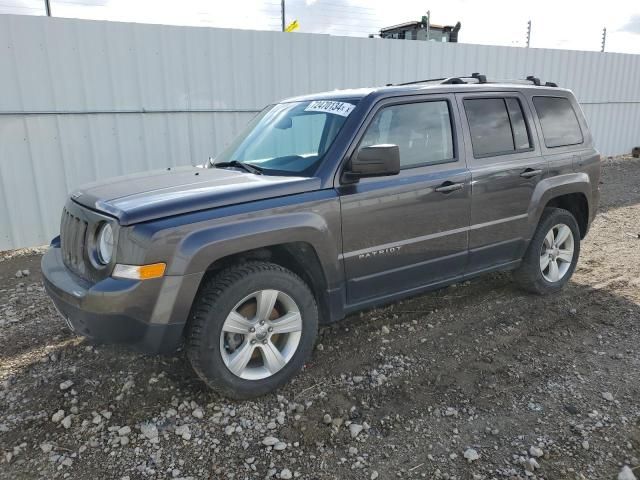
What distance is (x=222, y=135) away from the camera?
24.5 feet

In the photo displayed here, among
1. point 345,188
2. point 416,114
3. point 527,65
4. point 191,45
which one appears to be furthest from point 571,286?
point 527,65

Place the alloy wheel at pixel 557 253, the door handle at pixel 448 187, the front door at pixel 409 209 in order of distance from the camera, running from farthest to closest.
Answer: the alloy wheel at pixel 557 253
the door handle at pixel 448 187
the front door at pixel 409 209

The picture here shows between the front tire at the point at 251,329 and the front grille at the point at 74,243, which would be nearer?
the front tire at the point at 251,329

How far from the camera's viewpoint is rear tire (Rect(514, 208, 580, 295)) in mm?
4488

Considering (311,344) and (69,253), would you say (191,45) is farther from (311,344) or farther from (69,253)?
(311,344)

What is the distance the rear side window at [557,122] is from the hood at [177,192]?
247 centimetres

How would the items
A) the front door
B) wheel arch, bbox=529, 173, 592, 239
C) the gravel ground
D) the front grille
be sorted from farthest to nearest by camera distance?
wheel arch, bbox=529, 173, 592, 239, the front door, the front grille, the gravel ground

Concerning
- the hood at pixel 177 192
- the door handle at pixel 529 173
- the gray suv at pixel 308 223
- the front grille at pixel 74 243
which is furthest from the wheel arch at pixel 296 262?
the door handle at pixel 529 173

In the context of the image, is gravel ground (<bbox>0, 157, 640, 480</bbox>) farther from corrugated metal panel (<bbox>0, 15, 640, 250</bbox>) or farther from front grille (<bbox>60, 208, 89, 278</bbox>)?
corrugated metal panel (<bbox>0, 15, 640, 250</bbox>)

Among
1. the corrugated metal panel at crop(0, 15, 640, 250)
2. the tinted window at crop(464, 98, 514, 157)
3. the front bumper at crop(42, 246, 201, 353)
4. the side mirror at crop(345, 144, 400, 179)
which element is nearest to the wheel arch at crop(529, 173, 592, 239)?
the tinted window at crop(464, 98, 514, 157)

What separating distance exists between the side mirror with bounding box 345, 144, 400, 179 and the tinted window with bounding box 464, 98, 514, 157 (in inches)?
42.2

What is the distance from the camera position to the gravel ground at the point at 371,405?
2562 millimetres

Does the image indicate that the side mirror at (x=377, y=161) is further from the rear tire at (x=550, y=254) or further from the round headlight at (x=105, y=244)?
the rear tire at (x=550, y=254)

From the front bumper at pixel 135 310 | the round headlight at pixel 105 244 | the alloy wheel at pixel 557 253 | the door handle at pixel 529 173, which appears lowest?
the alloy wheel at pixel 557 253
